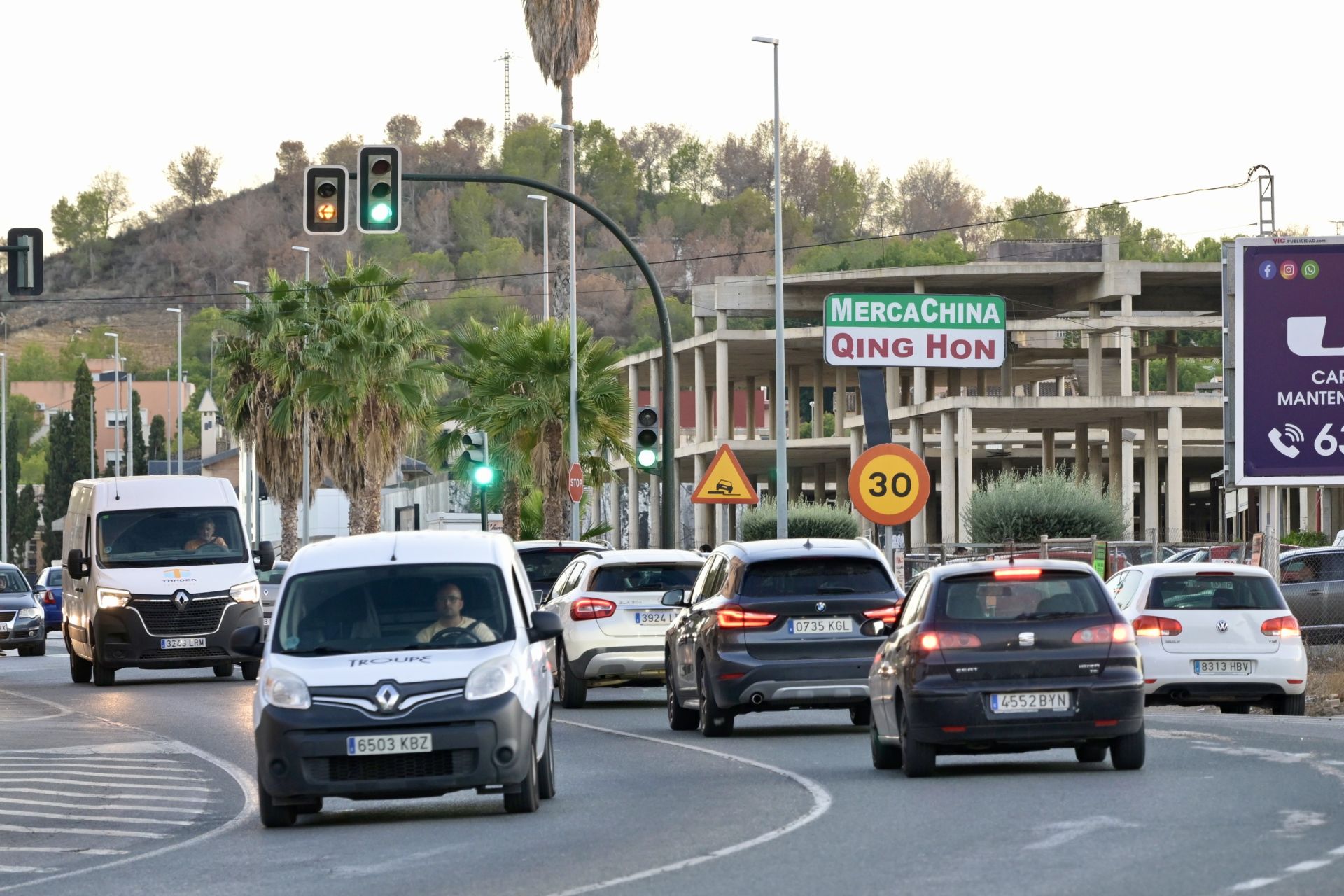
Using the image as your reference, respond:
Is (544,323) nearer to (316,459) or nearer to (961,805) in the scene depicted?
(316,459)

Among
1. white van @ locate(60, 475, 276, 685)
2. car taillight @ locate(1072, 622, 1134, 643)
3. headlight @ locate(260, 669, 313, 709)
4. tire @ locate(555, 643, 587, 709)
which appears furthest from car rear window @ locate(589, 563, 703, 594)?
headlight @ locate(260, 669, 313, 709)

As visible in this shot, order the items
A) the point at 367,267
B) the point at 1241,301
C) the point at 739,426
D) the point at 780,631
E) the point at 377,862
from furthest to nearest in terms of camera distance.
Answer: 1. the point at 739,426
2. the point at 367,267
3. the point at 1241,301
4. the point at 780,631
5. the point at 377,862

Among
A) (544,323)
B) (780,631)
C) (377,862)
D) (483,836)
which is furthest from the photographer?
(544,323)

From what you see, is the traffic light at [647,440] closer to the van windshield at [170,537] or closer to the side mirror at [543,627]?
the van windshield at [170,537]

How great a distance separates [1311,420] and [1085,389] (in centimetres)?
5247

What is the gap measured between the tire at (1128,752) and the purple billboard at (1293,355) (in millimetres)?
16349

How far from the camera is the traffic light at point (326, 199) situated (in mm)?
26953

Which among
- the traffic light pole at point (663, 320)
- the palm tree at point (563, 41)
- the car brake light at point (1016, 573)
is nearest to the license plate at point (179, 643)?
the traffic light pole at point (663, 320)

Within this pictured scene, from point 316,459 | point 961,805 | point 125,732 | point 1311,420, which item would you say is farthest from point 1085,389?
point 961,805

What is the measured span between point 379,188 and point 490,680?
15.0 meters

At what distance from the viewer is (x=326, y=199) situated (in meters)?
27.0

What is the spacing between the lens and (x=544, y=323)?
51.2m

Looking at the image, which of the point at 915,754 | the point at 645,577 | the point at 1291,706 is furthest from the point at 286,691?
the point at 1291,706

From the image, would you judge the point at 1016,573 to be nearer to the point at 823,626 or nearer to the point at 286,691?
the point at 823,626
